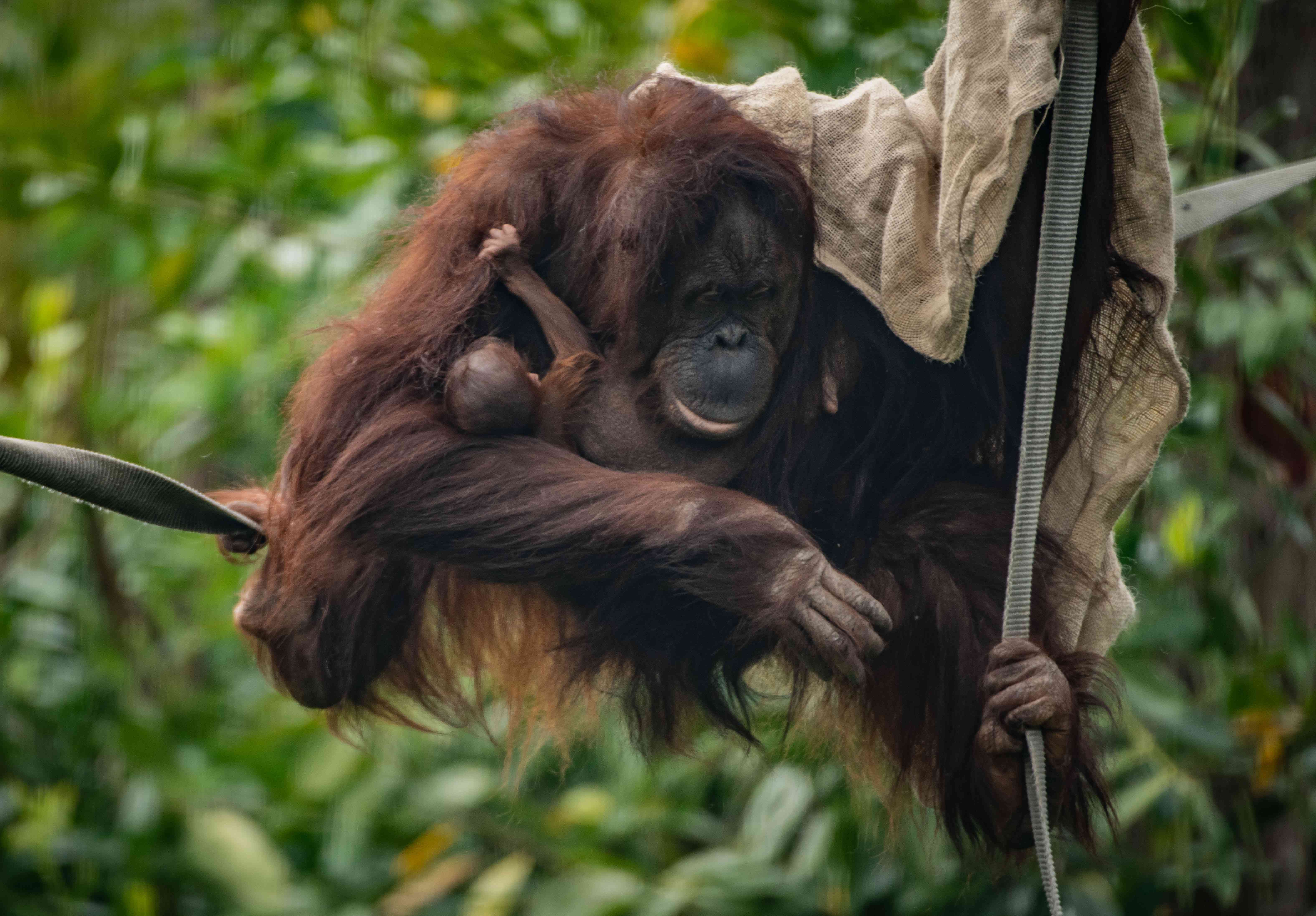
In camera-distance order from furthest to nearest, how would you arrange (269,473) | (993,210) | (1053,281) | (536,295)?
(269,473) < (536,295) < (993,210) < (1053,281)

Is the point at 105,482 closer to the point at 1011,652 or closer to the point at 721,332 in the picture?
the point at 721,332

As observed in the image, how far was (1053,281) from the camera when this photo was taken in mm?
1153

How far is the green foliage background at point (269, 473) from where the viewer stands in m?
2.57

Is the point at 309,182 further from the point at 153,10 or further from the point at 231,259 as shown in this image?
the point at 153,10

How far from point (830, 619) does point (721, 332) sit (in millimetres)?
289

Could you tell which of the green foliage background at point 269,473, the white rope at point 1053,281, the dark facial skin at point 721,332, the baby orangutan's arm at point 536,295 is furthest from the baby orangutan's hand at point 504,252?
the green foliage background at point 269,473

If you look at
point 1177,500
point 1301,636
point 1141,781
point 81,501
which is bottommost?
point 1141,781

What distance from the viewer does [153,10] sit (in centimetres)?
397

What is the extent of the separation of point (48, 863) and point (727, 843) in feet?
5.57

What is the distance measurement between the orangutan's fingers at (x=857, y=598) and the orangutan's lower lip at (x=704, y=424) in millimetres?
169

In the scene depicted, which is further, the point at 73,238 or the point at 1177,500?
the point at 73,238

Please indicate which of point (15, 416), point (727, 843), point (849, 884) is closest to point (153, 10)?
point (15, 416)

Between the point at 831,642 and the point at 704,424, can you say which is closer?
the point at 831,642

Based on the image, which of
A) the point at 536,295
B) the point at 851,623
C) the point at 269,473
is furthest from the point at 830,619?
the point at 269,473
